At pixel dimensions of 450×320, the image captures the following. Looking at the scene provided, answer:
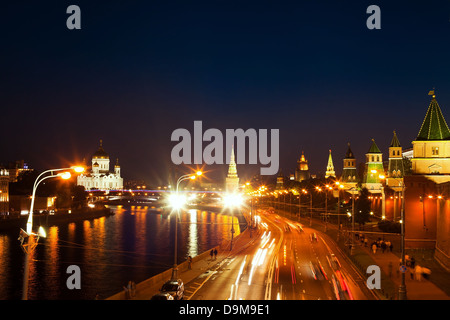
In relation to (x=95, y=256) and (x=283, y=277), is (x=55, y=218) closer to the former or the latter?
A: (x=95, y=256)

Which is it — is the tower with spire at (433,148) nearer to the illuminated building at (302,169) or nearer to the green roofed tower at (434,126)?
the green roofed tower at (434,126)

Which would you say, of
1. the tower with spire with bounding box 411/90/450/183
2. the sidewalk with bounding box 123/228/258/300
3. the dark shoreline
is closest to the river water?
the sidewalk with bounding box 123/228/258/300

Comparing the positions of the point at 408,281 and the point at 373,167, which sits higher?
the point at 373,167

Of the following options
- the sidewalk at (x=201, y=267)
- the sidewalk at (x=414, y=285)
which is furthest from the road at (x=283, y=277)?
the sidewalk at (x=414, y=285)

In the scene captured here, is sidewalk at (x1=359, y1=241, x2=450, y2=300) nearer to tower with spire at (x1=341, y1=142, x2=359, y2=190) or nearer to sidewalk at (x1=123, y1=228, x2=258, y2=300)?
sidewalk at (x1=123, y1=228, x2=258, y2=300)

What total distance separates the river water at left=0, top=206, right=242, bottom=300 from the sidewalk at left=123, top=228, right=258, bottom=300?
1971 millimetres

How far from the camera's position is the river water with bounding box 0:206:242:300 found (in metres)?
30.9

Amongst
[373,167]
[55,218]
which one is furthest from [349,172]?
[55,218]

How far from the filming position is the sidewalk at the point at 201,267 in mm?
20062

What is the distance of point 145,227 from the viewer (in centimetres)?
7694

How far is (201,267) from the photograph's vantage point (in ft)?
92.1

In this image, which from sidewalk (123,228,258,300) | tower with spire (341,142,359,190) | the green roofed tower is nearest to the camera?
sidewalk (123,228,258,300)

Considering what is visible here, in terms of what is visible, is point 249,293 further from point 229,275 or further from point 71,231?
point 71,231

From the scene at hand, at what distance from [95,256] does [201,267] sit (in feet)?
65.7
